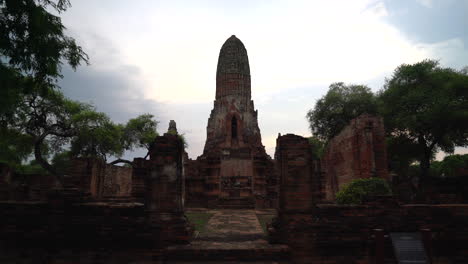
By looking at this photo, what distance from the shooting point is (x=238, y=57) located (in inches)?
1243

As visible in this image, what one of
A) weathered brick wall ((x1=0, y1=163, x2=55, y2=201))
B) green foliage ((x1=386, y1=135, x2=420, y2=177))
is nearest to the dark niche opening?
green foliage ((x1=386, y1=135, x2=420, y2=177))

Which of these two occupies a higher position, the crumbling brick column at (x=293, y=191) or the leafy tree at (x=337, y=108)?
the leafy tree at (x=337, y=108)

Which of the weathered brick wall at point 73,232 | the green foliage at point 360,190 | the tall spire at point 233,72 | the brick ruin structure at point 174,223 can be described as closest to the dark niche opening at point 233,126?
the tall spire at point 233,72

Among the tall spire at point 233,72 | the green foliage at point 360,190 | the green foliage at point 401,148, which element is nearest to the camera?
the green foliage at point 360,190

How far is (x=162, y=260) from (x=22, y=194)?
12141 millimetres

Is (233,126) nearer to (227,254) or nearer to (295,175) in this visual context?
(295,175)

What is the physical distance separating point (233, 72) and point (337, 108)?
10597 mm

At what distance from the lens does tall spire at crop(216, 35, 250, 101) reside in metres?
30.4

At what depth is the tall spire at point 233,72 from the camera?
30.4 m

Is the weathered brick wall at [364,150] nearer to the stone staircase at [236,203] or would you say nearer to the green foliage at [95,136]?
the stone staircase at [236,203]

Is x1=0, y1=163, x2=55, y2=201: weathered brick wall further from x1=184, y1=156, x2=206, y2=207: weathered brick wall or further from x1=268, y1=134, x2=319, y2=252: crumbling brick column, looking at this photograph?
x1=268, y1=134, x2=319, y2=252: crumbling brick column

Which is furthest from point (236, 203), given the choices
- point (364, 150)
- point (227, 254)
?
point (227, 254)

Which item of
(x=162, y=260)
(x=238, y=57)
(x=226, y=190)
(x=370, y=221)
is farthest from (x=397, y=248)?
(x=238, y=57)

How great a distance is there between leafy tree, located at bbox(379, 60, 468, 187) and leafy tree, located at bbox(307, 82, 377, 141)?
5.91 meters
